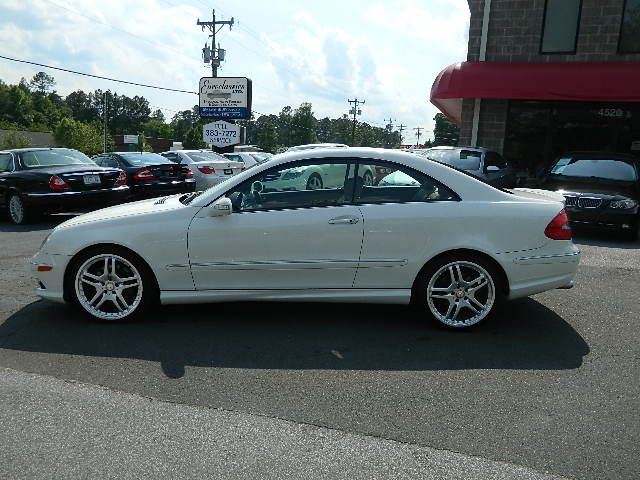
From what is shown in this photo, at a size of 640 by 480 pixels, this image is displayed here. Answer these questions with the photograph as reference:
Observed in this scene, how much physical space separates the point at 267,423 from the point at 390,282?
1.74m

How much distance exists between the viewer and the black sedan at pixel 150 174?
11.8 m

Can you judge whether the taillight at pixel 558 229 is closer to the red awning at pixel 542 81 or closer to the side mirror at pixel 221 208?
the side mirror at pixel 221 208

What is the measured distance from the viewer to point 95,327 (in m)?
4.37

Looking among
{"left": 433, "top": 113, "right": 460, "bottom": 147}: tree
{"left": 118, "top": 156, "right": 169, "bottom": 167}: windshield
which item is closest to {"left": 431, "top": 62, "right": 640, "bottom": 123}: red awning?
{"left": 118, "top": 156, "right": 169, "bottom": 167}: windshield

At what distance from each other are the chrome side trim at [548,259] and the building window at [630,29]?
40.4 ft

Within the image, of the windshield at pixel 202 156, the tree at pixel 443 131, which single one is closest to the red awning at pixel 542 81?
the windshield at pixel 202 156

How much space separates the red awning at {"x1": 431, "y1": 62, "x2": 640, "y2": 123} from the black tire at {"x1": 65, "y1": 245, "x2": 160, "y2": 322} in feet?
38.1

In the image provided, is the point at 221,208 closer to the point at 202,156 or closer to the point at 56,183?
the point at 56,183

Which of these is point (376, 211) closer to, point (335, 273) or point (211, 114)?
point (335, 273)

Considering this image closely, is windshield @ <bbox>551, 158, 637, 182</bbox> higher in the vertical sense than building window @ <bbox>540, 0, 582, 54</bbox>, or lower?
lower

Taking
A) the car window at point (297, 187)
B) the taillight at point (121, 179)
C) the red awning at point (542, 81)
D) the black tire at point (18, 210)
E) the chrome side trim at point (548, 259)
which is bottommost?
the black tire at point (18, 210)

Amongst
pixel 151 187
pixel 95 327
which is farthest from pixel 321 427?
pixel 151 187

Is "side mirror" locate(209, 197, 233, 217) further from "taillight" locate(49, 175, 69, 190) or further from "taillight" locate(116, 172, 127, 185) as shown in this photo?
"taillight" locate(116, 172, 127, 185)

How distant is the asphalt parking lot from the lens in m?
2.85
